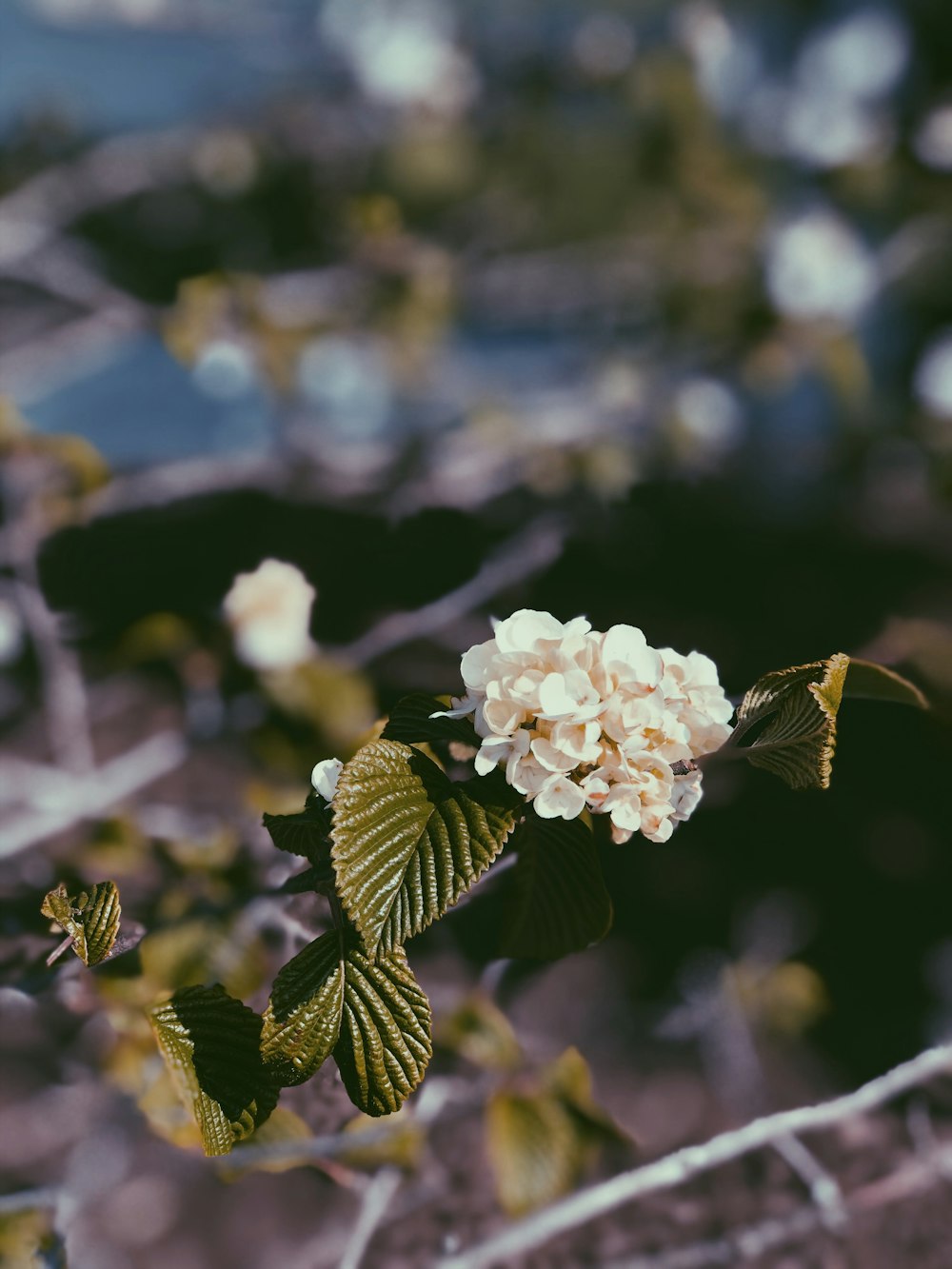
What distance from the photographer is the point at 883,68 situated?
1.17 m

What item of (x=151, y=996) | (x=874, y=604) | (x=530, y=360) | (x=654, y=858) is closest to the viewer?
(x=151, y=996)

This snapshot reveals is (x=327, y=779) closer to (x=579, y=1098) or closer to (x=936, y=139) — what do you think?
(x=579, y=1098)

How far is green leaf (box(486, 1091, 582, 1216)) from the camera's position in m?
0.61

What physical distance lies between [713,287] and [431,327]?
36 centimetres

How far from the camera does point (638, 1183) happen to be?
62 centimetres

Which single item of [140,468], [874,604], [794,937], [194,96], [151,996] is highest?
[194,96]

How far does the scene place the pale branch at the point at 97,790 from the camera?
3.06 ft

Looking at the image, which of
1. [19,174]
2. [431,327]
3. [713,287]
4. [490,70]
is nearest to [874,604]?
[713,287]

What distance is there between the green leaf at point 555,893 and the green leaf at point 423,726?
41 millimetres

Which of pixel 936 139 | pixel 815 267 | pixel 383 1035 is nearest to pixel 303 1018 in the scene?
pixel 383 1035

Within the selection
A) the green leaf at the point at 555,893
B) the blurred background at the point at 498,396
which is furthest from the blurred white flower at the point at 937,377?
the green leaf at the point at 555,893

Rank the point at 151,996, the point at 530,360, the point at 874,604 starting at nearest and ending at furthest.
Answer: the point at 151,996 → the point at 874,604 → the point at 530,360

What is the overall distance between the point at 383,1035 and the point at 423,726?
114 millimetres

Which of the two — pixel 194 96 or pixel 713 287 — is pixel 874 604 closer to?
pixel 713 287
